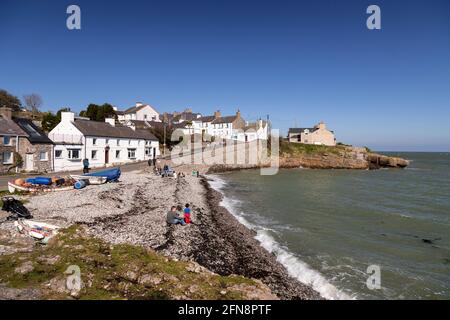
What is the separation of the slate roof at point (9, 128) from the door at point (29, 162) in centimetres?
231

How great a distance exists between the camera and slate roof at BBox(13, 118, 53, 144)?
110 feet

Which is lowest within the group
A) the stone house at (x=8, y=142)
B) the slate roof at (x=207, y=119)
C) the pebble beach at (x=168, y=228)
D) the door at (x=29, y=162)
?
the pebble beach at (x=168, y=228)

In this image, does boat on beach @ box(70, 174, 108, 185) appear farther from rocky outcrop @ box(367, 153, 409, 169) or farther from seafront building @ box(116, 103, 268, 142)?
rocky outcrop @ box(367, 153, 409, 169)

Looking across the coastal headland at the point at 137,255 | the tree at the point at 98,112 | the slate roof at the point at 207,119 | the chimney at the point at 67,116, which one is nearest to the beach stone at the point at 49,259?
the coastal headland at the point at 137,255

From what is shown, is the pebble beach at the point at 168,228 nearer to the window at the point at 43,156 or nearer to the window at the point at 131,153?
the window at the point at 43,156

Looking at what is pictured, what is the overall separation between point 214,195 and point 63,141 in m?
21.3

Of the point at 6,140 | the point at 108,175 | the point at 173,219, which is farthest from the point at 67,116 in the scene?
the point at 173,219

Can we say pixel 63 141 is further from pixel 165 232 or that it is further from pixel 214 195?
pixel 165 232

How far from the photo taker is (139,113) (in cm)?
8975

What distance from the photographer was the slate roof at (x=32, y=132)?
33.4 meters

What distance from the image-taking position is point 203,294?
9.59m

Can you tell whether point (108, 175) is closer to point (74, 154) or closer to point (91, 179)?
point (91, 179)

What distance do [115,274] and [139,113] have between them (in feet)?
277

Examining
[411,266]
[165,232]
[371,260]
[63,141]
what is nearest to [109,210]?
[165,232]
